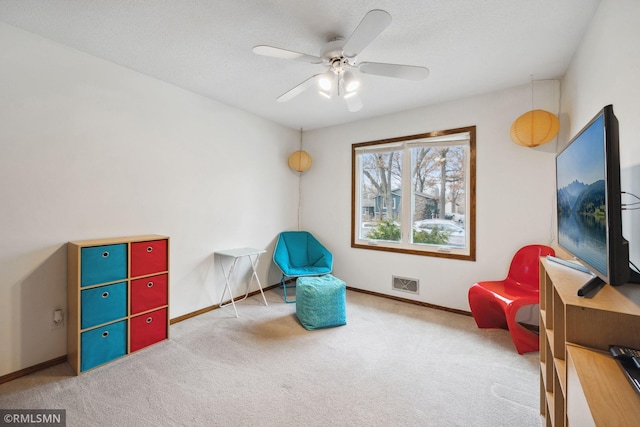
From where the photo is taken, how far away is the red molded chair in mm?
2219

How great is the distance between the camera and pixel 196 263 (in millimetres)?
3031

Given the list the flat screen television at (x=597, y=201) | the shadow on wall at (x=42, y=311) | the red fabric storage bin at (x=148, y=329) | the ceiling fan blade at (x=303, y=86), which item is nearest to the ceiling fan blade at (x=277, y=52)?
the ceiling fan blade at (x=303, y=86)

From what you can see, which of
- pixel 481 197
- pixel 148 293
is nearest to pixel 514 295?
pixel 481 197

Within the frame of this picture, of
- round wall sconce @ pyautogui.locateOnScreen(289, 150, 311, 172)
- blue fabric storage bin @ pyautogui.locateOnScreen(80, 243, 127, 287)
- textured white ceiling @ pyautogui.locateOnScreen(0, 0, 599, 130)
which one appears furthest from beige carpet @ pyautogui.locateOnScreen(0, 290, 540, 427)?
textured white ceiling @ pyautogui.locateOnScreen(0, 0, 599, 130)

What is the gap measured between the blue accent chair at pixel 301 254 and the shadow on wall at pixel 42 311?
2.09m

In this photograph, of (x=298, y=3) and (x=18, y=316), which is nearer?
(x=298, y=3)

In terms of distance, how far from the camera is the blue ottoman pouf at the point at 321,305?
2707 mm

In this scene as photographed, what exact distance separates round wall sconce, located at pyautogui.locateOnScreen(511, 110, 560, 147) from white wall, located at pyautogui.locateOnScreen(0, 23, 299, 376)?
3.10m

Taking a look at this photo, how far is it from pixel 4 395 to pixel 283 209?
10.3 ft

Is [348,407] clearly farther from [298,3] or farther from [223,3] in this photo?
[223,3]

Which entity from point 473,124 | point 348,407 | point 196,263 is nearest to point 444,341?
point 348,407

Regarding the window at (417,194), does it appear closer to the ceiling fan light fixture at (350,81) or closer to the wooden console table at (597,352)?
the ceiling fan light fixture at (350,81)

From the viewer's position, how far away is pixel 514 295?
2373 millimetres

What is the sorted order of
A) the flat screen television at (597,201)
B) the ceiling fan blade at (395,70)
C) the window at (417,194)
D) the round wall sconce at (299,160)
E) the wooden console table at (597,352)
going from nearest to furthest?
the wooden console table at (597,352) < the flat screen television at (597,201) < the ceiling fan blade at (395,70) < the window at (417,194) < the round wall sconce at (299,160)
